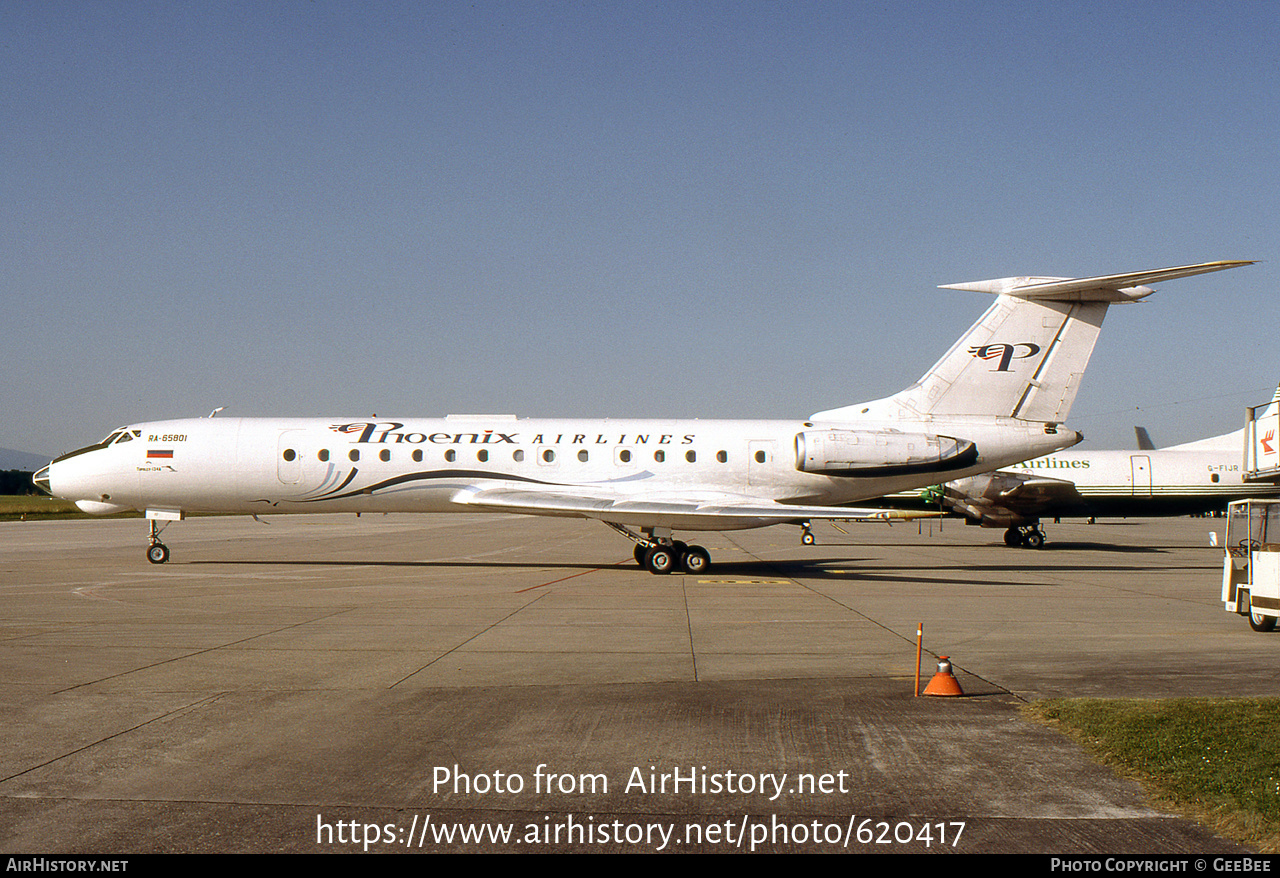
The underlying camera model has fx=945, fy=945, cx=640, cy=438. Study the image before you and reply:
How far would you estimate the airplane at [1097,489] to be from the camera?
3238 centimetres

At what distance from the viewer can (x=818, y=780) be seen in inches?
234

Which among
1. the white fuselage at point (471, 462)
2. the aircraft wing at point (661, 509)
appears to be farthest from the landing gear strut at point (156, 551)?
the aircraft wing at point (661, 509)

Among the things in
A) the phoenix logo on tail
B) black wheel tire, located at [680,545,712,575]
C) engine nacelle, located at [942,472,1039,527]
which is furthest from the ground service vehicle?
engine nacelle, located at [942,472,1039,527]

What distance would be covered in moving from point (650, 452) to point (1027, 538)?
18.2 m

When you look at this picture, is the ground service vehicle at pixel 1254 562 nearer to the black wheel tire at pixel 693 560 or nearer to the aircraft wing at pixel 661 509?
the aircraft wing at pixel 661 509

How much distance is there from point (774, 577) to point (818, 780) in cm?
1517

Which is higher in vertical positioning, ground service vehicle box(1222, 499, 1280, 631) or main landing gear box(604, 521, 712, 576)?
ground service vehicle box(1222, 499, 1280, 631)

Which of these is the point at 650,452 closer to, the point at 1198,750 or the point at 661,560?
the point at 661,560

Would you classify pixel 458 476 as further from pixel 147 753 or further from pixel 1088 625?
pixel 147 753

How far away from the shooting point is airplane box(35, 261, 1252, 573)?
21031 mm

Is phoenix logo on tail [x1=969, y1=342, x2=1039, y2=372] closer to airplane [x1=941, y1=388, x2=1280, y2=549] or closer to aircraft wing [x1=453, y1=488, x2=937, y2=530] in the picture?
aircraft wing [x1=453, y1=488, x2=937, y2=530]

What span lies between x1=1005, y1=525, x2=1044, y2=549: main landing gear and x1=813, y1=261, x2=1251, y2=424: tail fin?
1324 centimetres

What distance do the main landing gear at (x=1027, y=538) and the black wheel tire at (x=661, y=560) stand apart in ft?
59.0
